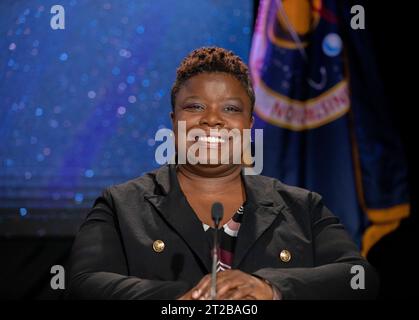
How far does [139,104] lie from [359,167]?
42.4 inches

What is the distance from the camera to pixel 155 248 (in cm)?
134

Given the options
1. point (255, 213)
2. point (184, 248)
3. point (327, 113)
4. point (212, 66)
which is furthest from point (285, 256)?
point (327, 113)

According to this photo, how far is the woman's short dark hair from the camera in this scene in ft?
4.97

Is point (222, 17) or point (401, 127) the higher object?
point (222, 17)

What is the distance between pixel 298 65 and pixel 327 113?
10.6 inches

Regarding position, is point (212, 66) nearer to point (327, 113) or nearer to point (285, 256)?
point (285, 256)

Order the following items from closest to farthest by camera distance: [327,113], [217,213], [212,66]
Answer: [217,213] < [212,66] < [327,113]

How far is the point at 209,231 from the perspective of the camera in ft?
4.57

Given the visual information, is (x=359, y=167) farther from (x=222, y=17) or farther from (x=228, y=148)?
(x=228, y=148)

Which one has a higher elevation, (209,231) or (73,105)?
(73,105)

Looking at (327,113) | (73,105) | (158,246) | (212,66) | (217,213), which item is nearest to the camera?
(217,213)

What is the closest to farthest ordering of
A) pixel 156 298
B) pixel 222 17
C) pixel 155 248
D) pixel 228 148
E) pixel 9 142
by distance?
pixel 156 298 < pixel 155 248 < pixel 228 148 < pixel 9 142 < pixel 222 17

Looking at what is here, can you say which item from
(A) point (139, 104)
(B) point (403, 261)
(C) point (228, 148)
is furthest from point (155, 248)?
(B) point (403, 261)
